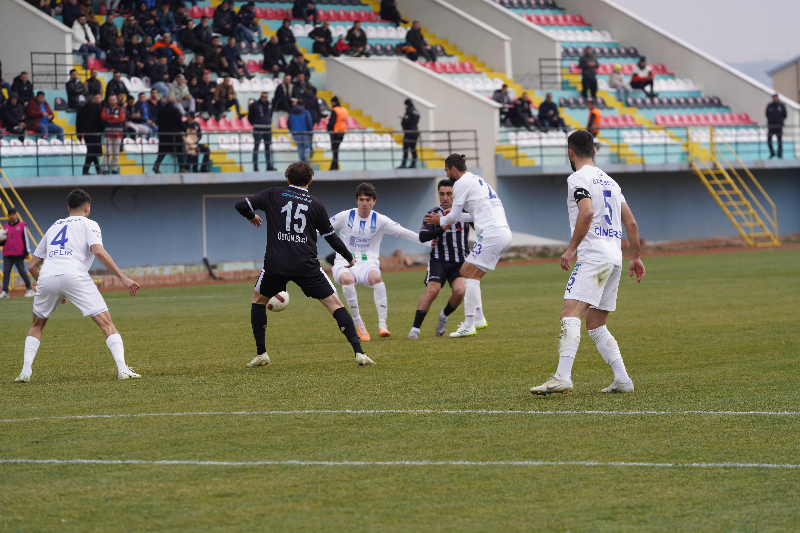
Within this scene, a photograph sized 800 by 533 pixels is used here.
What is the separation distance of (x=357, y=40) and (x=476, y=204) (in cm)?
2162

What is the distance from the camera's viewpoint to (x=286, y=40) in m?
31.5

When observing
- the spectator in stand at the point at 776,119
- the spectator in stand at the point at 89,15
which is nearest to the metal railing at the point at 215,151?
the spectator in stand at the point at 89,15

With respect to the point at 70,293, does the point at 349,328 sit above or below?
below

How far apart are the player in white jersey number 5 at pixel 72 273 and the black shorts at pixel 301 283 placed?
124 centimetres

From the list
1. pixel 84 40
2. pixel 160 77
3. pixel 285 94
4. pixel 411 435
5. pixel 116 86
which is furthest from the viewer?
pixel 285 94

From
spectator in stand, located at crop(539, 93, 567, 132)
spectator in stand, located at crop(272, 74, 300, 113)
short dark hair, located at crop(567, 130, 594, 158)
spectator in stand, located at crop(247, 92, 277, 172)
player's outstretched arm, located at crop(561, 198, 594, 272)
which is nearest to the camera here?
player's outstretched arm, located at crop(561, 198, 594, 272)

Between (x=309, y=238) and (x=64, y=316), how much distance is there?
8.67m

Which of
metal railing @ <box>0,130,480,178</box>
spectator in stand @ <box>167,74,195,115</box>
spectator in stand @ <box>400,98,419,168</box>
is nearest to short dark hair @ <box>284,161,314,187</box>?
metal railing @ <box>0,130,480,178</box>

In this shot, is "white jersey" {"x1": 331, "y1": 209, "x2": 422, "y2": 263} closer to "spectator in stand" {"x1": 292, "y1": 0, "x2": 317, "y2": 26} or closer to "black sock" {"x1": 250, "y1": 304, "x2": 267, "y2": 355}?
"black sock" {"x1": 250, "y1": 304, "x2": 267, "y2": 355}

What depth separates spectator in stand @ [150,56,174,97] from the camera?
1073 inches

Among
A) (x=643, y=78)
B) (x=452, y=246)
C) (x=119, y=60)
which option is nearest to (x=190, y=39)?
(x=119, y=60)

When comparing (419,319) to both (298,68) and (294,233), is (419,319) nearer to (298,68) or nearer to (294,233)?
(294,233)

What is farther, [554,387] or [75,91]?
[75,91]

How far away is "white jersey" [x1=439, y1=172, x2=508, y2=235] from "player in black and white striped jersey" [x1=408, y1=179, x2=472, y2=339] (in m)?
0.30
